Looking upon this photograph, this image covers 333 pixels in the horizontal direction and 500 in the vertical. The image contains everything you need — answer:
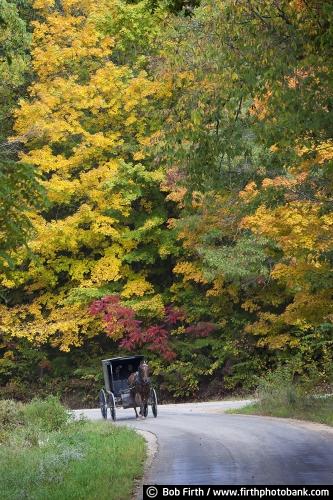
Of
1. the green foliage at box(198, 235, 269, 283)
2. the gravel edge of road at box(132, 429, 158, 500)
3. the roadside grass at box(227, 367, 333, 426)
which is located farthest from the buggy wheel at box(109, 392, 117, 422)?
the green foliage at box(198, 235, 269, 283)

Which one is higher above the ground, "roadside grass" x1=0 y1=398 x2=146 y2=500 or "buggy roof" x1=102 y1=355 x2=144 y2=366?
"buggy roof" x1=102 y1=355 x2=144 y2=366

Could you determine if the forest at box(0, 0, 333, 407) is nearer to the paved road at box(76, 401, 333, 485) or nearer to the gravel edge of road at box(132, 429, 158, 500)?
the paved road at box(76, 401, 333, 485)

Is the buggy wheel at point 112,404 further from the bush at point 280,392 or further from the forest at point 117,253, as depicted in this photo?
the forest at point 117,253

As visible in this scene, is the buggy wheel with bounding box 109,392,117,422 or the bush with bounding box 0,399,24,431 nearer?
the bush with bounding box 0,399,24,431

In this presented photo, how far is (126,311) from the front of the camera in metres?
36.0

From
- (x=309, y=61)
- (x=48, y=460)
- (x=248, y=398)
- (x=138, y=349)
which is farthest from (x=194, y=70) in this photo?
(x=138, y=349)

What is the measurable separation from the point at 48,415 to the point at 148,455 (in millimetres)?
7126

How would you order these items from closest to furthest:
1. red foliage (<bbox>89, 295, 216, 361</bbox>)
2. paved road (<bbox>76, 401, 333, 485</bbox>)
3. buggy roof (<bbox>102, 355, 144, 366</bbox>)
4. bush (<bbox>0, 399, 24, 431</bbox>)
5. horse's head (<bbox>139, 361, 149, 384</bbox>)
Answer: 1. paved road (<bbox>76, 401, 333, 485</bbox>)
2. bush (<bbox>0, 399, 24, 431</bbox>)
3. horse's head (<bbox>139, 361, 149, 384</bbox>)
4. buggy roof (<bbox>102, 355, 144, 366</bbox>)
5. red foliage (<bbox>89, 295, 216, 361</bbox>)

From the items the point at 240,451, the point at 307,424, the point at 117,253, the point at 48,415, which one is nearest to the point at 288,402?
the point at 307,424

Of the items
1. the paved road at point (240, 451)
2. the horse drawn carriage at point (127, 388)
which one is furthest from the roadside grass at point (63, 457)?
the horse drawn carriage at point (127, 388)

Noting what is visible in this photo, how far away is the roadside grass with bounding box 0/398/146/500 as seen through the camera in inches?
470

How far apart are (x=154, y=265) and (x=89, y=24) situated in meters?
11.1

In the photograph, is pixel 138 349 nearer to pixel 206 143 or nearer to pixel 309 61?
pixel 206 143

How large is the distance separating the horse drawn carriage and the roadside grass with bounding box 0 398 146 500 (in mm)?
4467
